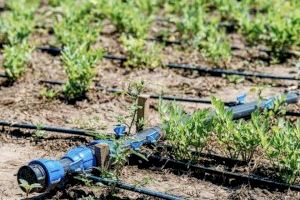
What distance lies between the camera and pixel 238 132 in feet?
16.3

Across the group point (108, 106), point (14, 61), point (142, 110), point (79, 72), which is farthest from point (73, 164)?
point (14, 61)

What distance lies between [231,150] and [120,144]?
3.58ft

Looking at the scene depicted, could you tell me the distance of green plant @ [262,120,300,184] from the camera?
4684 mm

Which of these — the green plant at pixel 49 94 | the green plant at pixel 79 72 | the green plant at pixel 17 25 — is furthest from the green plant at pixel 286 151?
the green plant at pixel 17 25

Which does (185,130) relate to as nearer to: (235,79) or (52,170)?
(52,170)

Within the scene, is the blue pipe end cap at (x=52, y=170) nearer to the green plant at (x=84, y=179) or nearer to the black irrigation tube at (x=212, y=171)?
the green plant at (x=84, y=179)

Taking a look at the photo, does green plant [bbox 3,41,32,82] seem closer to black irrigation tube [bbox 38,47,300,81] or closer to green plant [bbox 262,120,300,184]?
black irrigation tube [bbox 38,47,300,81]

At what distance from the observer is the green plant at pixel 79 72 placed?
6.55 meters

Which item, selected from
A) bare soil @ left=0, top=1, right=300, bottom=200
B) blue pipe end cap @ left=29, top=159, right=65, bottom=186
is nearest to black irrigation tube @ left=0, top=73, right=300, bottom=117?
bare soil @ left=0, top=1, right=300, bottom=200

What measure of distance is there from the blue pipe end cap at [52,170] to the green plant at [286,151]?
1.37 meters

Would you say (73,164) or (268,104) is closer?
(73,164)

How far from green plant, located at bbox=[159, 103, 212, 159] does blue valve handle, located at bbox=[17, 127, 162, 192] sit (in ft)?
0.63

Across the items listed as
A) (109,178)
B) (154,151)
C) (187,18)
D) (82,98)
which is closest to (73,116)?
(82,98)

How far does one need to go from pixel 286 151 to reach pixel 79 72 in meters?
2.41
